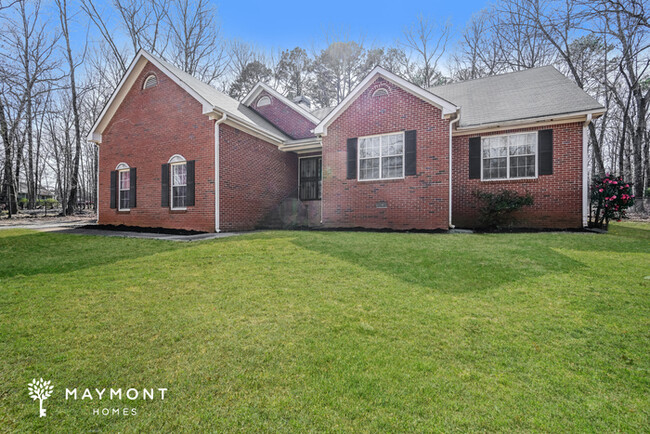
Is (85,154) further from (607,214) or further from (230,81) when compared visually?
(607,214)

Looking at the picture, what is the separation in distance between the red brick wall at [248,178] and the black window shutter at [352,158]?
340 cm

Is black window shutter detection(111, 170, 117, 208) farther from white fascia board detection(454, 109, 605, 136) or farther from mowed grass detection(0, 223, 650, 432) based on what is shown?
white fascia board detection(454, 109, 605, 136)

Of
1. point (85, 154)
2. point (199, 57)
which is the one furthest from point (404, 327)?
point (85, 154)

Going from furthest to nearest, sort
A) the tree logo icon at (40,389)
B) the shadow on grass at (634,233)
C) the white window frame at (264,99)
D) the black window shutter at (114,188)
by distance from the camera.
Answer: the white window frame at (264,99) < the black window shutter at (114,188) < the shadow on grass at (634,233) < the tree logo icon at (40,389)

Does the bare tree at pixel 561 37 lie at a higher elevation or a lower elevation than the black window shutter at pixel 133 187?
higher

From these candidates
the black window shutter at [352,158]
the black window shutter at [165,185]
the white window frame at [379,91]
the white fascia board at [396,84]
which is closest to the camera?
the white fascia board at [396,84]

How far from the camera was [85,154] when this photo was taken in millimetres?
29672

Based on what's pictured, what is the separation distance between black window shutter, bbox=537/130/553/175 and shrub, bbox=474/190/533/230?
95 centimetres

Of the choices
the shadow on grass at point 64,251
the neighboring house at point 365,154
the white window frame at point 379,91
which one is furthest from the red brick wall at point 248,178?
the white window frame at point 379,91

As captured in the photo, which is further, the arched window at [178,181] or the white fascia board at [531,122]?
the arched window at [178,181]

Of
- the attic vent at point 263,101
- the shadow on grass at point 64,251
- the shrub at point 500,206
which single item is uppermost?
the attic vent at point 263,101

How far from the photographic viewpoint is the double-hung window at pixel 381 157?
31.3 feet

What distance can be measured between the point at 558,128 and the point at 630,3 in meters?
5.56

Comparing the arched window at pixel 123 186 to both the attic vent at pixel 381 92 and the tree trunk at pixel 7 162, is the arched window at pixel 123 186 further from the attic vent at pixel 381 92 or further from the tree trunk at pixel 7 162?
the tree trunk at pixel 7 162
